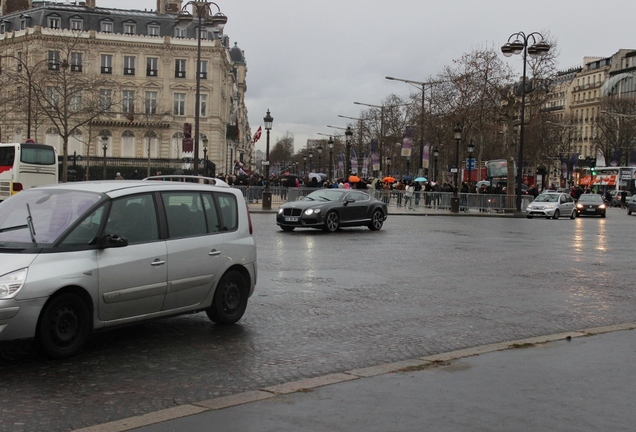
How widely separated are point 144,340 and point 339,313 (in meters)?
2.90

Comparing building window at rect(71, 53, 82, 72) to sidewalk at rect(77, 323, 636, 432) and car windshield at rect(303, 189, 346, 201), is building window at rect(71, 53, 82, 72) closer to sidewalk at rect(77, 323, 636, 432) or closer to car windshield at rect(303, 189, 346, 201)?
car windshield at rect(303, 189, 346, 201)

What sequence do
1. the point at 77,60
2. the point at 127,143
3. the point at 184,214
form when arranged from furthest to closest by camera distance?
the point at 127,143 → the point at 77,60 → the point at 184,214

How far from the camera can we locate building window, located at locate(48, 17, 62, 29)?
8950 cm

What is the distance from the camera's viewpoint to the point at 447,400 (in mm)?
6539

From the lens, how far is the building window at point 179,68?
301 feet

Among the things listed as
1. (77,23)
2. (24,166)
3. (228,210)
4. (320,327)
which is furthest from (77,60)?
(320,327)

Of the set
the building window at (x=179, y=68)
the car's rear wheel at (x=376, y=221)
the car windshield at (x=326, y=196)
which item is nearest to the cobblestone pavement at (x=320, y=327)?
the car windshield at (x=326, y=196)

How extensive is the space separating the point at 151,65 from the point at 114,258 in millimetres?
86300

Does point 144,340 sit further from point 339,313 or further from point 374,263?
point 374,263

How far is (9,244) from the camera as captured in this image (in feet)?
25.2

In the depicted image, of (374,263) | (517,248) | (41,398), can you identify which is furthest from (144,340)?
(517,248)

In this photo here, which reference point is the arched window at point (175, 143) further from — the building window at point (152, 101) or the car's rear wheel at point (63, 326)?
the car's rear wheel at point (63, 326)

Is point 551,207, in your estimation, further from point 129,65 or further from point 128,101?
point 129,65

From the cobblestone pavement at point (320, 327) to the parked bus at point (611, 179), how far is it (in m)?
66.8
